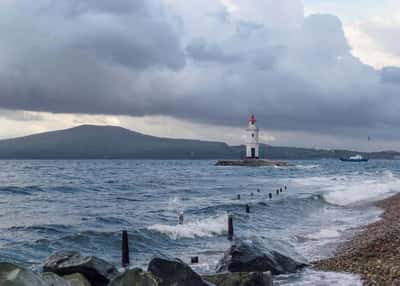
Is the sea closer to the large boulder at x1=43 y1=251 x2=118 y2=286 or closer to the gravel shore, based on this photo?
the gravel shore

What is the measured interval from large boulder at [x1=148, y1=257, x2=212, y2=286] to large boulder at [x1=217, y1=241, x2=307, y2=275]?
3761 mm

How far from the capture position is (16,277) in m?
8.22

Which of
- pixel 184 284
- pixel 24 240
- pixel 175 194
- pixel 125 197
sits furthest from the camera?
pixel 175 194

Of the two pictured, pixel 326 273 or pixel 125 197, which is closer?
pixel 326 273

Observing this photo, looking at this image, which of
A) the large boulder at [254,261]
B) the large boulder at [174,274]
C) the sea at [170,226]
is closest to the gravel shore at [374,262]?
the sea at [170,226]

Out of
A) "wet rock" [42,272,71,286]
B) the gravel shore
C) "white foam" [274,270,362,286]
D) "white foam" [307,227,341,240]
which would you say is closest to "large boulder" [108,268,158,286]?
"wet rock" [42,272,71,286]

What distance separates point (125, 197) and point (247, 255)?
102 ft

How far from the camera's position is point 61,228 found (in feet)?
84.9

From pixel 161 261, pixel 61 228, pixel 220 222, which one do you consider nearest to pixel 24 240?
pixel 61 228

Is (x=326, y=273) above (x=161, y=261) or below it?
below

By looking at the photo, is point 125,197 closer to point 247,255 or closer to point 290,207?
point 290,207

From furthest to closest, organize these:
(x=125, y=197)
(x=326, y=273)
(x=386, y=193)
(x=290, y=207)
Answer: (x=386, y=193)
(x=125, y=197)
(x=290, y=207)
(x=326, y=273)

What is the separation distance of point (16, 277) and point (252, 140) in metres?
137

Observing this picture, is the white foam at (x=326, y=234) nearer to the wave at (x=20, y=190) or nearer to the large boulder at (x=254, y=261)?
the large boulder at (x=254, y=261)
